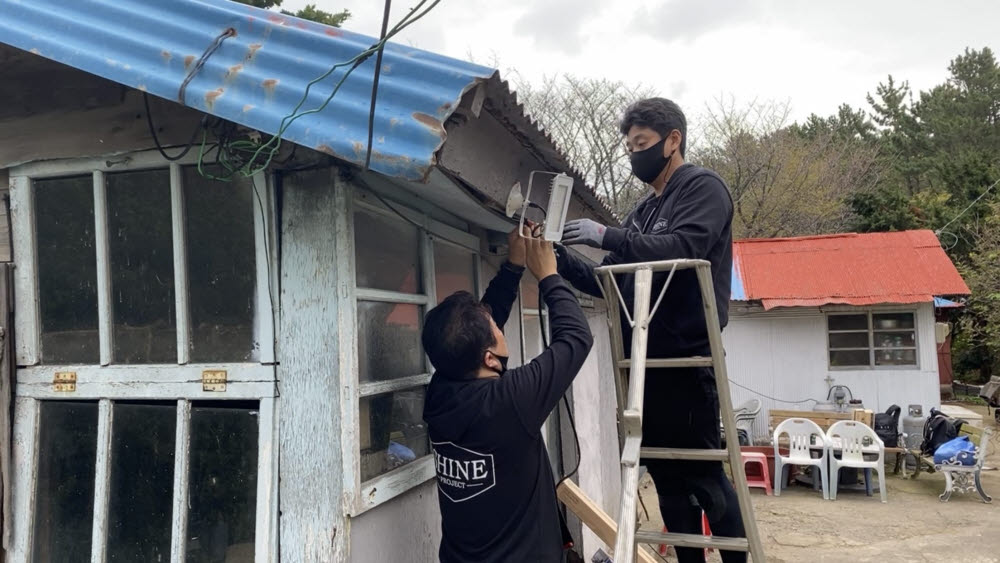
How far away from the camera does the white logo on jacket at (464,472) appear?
7.41ft

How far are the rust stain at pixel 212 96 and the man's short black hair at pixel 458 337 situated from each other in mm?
989

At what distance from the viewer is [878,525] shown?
8.77 meters

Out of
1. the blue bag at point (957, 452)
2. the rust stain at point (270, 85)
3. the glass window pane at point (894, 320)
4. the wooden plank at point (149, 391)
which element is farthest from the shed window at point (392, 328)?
the glass window pane at point (894, 320)

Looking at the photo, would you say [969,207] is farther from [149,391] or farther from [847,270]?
[149,391]

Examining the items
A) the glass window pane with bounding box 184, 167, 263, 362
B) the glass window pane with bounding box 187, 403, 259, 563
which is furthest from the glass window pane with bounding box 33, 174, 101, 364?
the glass window pane with bounding box 187, 403, 259, 563

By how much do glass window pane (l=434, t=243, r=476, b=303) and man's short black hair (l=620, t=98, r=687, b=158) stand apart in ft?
3.48

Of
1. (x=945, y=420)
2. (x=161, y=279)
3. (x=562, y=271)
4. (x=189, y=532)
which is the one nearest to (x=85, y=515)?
(x=189, y=532)

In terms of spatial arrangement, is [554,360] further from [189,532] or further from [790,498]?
[790,498]

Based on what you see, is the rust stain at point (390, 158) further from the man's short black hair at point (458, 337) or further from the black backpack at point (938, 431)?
the black backpack at point (938, 431)

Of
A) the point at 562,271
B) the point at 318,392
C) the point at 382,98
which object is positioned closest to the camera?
the point at 382,98

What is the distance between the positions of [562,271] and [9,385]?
7.06 feet

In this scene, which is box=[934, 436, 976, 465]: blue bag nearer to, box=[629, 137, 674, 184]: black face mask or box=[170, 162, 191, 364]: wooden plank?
box=[629, 137, 674, 184]: black face mask

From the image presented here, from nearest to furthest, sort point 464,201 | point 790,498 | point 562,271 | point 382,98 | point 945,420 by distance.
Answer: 1. point 382,98
2. point 464,201
3. point 562,271
4. point 790,498
5. point 945,420

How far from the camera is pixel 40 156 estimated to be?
251cm
